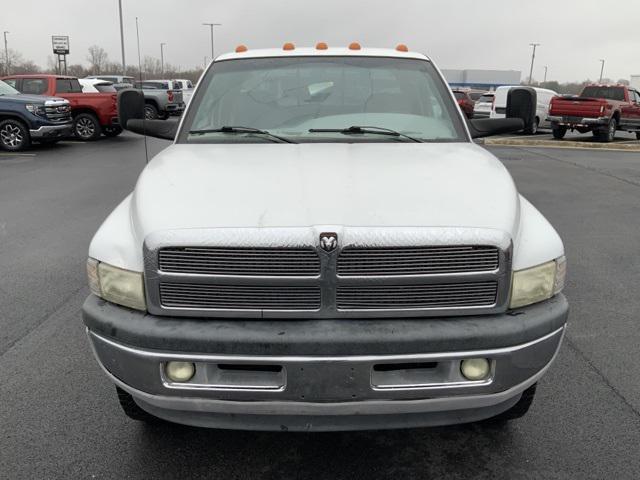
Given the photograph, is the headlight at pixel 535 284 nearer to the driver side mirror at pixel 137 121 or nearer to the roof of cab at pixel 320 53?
the roof of cab at pixel 320 53

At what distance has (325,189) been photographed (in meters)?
2.45

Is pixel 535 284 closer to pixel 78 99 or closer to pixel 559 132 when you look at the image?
pixel 78 99

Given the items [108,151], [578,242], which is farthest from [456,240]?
[108,151]

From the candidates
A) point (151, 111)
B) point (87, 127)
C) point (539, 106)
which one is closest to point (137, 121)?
point (87, 127)

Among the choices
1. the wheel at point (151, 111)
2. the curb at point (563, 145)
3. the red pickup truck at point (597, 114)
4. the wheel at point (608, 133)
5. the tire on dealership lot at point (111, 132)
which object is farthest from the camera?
the wheel at point (151, 111)

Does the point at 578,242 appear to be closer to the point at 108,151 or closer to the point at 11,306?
the point at 11,306

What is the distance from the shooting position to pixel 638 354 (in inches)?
148

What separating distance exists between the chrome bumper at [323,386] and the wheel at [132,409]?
0.40m

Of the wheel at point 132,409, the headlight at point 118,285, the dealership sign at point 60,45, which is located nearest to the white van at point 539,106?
the wheel at point 132,409

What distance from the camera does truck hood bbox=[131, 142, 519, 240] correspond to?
226 centimetres

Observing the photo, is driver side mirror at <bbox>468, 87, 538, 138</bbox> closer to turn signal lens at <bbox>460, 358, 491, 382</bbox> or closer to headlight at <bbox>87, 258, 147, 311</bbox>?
turn signal lens at <bbox>460, 358, 491, 382</bbox>

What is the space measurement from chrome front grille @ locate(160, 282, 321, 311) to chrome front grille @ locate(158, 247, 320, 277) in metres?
0.06

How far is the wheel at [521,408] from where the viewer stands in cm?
272

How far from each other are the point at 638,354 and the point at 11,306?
4509mm
